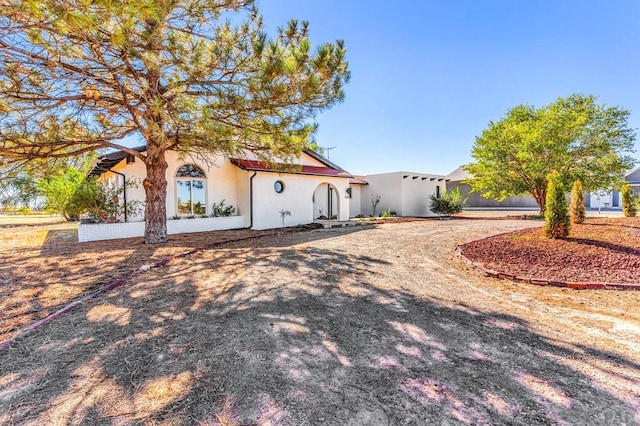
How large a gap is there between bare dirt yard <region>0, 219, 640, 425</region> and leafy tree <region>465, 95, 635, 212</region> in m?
16.8

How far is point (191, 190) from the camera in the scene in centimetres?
1349

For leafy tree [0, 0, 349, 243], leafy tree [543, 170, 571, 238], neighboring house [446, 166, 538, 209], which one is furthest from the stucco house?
neighboring house [446, 166, 538, 209]

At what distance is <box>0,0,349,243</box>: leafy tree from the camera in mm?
5965

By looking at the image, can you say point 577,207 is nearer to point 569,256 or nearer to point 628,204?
point 628,204

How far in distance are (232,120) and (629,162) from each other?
23.4 metres

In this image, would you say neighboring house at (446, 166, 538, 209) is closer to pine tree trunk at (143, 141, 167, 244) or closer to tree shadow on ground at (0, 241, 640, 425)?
pine tree trunk at (143, 141, 167, 244)

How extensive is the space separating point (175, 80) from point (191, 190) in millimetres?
6478

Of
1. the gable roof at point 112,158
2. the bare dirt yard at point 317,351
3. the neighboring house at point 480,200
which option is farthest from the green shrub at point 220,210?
the neighboring house at point 480,200

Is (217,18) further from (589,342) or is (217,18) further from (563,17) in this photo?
(563,17)

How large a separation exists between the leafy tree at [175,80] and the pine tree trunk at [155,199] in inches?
27.7

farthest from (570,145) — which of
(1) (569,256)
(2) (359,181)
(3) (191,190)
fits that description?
(3) (191,190)

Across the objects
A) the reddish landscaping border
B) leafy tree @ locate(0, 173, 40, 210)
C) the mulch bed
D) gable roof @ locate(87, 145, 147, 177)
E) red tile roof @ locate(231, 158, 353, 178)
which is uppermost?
gable roof @ locate(87, 145, 147, 177)

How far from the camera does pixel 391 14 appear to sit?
11.0 m

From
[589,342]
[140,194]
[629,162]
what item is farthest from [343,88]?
[629,162]
